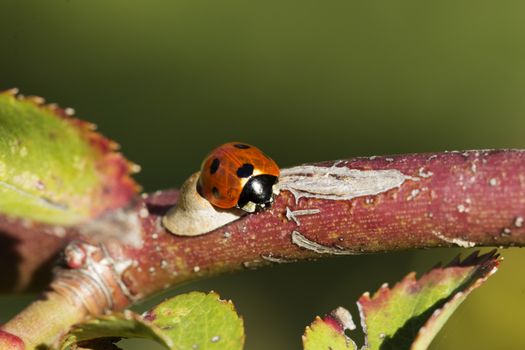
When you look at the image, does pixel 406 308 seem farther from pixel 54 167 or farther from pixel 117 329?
pixel 54 167

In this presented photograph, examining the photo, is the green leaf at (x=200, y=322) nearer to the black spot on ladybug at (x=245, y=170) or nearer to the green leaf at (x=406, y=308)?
the green leaf at (x=406, y=308)

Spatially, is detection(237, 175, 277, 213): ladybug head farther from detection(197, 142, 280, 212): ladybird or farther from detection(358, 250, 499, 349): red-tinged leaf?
detection(358, 250, 499, 349): red-tinged leaf

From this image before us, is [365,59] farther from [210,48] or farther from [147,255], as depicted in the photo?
[147,255]

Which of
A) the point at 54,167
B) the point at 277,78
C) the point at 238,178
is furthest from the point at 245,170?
the point at 277,78

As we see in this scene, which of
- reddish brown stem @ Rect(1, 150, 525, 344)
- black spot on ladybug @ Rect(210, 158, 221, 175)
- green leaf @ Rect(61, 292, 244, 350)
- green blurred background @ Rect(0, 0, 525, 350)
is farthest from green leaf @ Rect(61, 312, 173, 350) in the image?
Result: green blurred background @ Rect(0, 0, 525, 350)

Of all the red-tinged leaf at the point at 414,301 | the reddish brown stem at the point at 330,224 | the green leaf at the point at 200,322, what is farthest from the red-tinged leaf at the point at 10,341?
the red-tinged leaf at the point at 414,301

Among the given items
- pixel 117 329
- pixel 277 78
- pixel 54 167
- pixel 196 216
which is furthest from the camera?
pixel 277 78

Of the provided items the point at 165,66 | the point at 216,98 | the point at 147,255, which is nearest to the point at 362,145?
the point at 216,98
